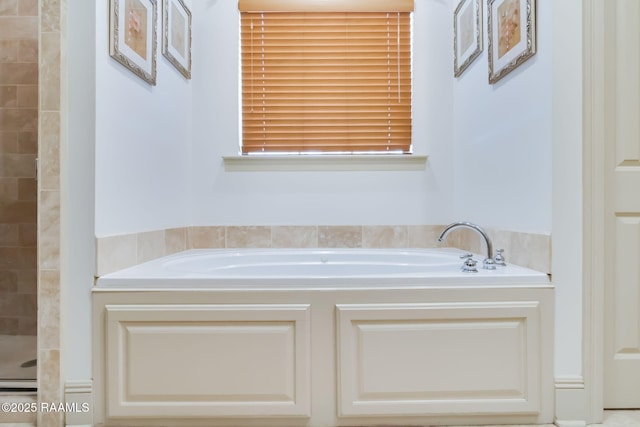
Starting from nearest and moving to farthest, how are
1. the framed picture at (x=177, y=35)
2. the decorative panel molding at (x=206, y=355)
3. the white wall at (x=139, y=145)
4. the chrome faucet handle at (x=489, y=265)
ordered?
the decorative panel molding at (x=206, y=355) < the white wall at (x=139, y=145) < the chrome faucet handle at (x=489, y=265) < the framed picture at (x=177, y=35)

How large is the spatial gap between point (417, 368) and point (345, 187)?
124cm

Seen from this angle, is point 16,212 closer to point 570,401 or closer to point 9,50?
point 9,50

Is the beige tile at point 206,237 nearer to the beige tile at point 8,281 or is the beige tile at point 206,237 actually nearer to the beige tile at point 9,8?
the beige tile at point 8,281

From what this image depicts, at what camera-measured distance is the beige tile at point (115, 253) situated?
4.78 ft

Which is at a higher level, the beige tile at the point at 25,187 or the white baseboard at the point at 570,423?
the beige tile at the point at 25,187

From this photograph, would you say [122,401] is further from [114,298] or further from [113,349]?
[114,298]

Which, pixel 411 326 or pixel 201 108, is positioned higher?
pixel 201 108

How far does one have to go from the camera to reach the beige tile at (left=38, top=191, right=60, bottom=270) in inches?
56.2

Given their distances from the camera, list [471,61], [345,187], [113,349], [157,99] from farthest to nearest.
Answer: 1. [345,187]
2. [471,61]
3. [157,99]
4. [113,349]

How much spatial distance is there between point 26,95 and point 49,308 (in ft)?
5.62

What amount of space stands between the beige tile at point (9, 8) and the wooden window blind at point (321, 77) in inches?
57.2

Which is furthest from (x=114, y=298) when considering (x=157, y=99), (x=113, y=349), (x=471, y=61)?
(x=471, y=61)

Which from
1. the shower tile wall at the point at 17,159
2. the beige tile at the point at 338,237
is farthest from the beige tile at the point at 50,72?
the beige tile at the point at 338,237

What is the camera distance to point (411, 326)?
4.66 ft
